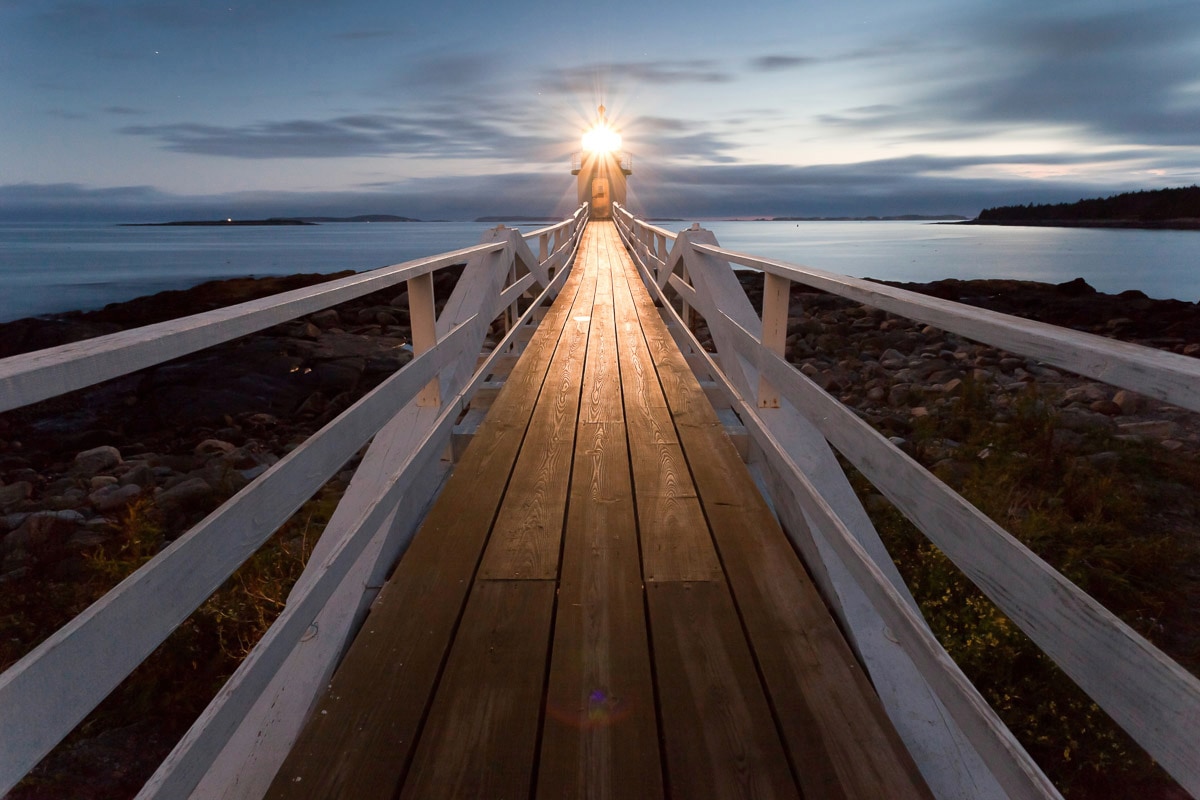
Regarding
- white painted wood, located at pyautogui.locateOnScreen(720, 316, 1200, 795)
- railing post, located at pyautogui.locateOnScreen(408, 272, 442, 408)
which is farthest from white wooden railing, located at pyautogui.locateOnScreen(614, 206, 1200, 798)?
railing post, located at pyautogui.locateOnScreen(408, 272, 442, 408)

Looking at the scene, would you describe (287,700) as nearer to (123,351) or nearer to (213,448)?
(123,351)

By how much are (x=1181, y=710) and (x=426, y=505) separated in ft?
8.96

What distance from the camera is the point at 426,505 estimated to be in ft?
10.5

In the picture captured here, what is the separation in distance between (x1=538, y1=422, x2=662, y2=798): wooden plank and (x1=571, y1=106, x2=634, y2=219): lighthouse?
3208cm

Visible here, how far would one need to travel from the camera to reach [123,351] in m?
1.20

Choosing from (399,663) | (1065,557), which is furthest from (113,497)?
(1065,557)

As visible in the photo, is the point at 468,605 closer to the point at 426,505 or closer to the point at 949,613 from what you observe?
the point at 426,505

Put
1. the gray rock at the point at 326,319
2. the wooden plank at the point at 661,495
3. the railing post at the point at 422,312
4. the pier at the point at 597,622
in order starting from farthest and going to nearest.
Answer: the gray rock at the point at 326,319, the railing post at the point at 422,312, the wooden plank at the point at 661,495, the pier at the point at 597,622

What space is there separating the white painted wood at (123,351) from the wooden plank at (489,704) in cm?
105

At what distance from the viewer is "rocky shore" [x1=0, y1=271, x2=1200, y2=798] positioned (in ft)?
18.1

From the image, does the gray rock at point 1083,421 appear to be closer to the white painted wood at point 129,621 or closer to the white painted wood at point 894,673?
the white painted wood at point 894,673

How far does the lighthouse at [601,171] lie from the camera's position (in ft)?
110

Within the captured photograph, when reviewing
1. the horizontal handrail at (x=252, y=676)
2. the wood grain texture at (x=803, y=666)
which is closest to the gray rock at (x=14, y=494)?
the horizontal handrail at (x=252, y=676)

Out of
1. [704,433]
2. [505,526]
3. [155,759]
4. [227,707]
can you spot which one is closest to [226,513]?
[227,707]
